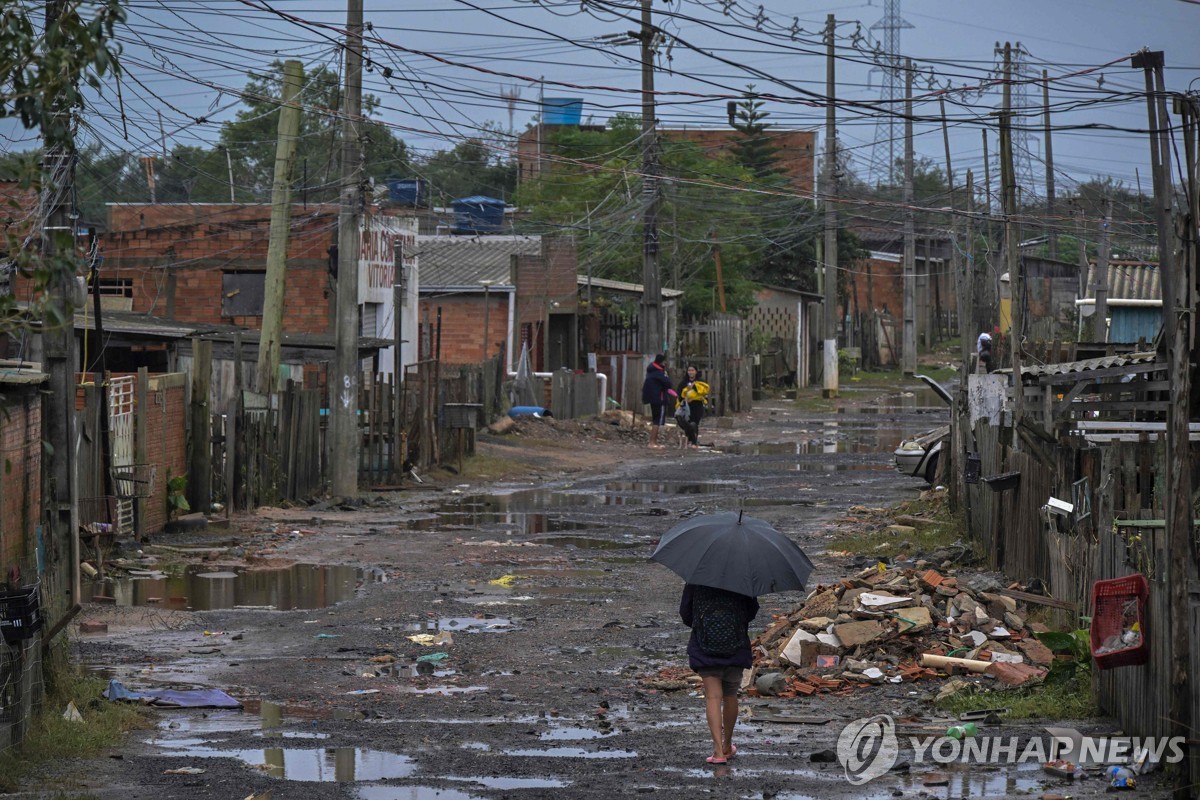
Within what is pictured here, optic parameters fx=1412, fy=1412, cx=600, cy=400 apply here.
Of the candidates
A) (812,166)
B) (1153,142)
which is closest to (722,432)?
(1153,142)

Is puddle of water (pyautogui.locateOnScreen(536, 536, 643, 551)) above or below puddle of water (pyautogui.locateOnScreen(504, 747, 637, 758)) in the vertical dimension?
above

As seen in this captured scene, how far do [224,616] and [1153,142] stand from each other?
9.16 m

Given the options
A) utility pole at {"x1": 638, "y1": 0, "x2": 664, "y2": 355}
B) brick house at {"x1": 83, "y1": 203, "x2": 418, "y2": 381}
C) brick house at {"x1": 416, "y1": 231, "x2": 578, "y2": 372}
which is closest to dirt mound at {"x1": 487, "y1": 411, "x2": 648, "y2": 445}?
utility pole at {"x1": 638, "y1": 0, "x2": 664, "y2": 355}

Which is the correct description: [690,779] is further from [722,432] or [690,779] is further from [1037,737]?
[722,432]

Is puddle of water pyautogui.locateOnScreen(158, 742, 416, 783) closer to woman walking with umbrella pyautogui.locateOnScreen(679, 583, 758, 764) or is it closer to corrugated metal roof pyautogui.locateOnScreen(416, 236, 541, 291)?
woman walking with umbrella pyautogui.locateOnScreen(679, 583, 758, 764)

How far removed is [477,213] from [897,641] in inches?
1458

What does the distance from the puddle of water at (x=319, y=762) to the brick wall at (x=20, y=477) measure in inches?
119

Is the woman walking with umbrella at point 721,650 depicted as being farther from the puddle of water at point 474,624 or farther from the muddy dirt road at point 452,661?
the puddle of water at point 474,624

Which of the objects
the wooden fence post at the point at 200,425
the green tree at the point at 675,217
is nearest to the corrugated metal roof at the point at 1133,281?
the green tree at the point at 675,217

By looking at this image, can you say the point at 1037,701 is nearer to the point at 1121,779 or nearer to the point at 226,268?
the point at 1121,779

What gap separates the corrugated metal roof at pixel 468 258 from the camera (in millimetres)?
38656

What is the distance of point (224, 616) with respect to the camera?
1349cm

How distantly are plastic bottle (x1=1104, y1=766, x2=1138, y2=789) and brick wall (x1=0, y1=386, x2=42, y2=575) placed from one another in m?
7.66

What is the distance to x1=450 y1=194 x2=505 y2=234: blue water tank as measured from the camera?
4638cm
